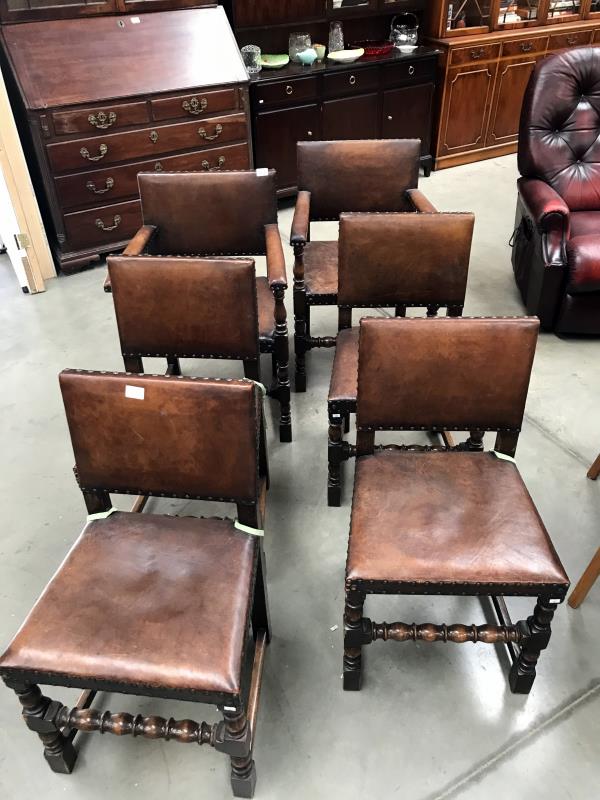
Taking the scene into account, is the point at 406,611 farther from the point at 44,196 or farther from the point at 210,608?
the point at 44,196

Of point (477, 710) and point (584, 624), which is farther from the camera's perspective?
point (584, 624)

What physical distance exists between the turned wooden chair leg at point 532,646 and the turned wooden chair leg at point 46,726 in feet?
3.28

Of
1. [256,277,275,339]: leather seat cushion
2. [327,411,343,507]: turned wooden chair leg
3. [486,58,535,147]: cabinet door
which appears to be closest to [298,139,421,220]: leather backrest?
[256,277,275,339]: leather seat cushion

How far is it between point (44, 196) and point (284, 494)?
7.59 feet

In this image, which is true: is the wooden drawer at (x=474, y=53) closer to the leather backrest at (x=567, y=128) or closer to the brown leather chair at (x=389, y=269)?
the leather backrest at (x=567, y=128)

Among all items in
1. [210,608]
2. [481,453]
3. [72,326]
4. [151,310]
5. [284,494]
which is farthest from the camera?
[72,326]

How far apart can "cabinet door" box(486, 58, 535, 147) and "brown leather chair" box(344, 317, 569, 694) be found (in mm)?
3565

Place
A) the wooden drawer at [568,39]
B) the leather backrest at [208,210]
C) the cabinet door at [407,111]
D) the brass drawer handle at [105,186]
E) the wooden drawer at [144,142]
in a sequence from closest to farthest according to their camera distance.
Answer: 1. the leather backrest at [208,210]
2. the wooden drawer at [144,142]
3. the brass drawer handle at [105,186]
4. the cabinet door at [407,111]
5. the wooden drawer at [568,39]

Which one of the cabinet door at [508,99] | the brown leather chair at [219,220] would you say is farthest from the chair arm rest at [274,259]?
the cabinet door at [508,99]

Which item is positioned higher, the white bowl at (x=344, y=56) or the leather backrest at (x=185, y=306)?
the white bowl at (x=344, y=56)

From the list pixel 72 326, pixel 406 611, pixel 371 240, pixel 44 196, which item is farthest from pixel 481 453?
pixel 44 196

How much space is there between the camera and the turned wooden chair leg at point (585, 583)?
1679 mm

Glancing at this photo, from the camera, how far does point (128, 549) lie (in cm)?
139

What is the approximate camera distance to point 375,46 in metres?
4.16
